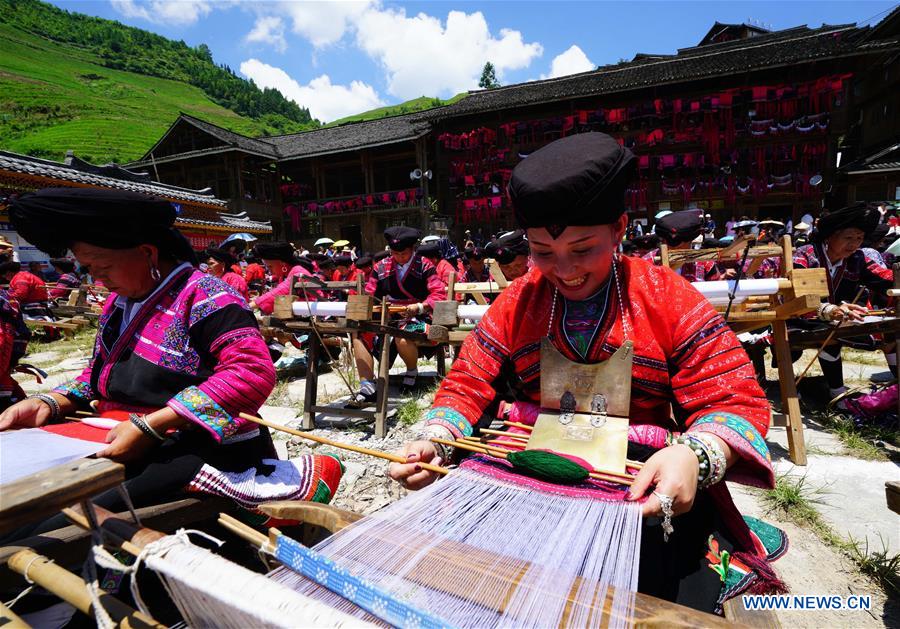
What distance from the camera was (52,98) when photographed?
50500 mm

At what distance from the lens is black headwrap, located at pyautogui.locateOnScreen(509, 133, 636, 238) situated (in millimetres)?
1348

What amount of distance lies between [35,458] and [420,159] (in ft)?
76.8

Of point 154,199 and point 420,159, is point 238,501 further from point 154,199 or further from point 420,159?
point 420,159

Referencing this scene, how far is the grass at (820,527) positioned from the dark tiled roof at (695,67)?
1889 centimetres

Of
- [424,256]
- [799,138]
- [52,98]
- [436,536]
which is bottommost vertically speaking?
[436,536]

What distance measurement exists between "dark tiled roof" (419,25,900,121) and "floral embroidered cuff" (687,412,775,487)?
20.4 meters

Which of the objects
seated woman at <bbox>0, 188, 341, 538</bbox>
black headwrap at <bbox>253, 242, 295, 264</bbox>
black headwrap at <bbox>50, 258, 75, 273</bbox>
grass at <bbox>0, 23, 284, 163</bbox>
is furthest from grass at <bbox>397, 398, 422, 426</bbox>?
grass at <bbox>0, 23, 284, 163</bbox>

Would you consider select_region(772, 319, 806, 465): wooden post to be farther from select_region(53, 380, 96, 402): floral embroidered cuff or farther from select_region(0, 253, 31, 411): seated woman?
select_region(0, 253, 31, 411): seated woman

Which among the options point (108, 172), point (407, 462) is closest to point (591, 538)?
point (407, 462)

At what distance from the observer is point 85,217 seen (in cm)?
185

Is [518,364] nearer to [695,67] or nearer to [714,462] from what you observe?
[714,462]

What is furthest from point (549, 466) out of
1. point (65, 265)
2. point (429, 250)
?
point (65, 265)

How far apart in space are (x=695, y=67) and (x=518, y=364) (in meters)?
23.3

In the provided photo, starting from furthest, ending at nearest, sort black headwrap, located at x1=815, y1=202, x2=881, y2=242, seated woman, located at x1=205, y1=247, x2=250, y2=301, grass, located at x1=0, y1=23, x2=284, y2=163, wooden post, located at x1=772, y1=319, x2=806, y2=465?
grass, located at x1=0, y1=23, x2=284, y2=163
seated woman, located at x1=205, y1=247, x2=250, y2=301
black headwrap, located at x1=815, y1=202, x2=881, y2=242
wooden post, located at x1=772, y1=319, x2=806, y2=465
